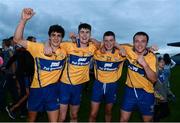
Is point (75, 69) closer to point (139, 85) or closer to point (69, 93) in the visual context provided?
point (69, 93)

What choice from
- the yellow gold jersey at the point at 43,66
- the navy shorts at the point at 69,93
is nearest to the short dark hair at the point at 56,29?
the yellow gold jersey at the point at 43,66

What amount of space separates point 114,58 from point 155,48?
1.22 metres

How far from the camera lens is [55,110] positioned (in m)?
8.36

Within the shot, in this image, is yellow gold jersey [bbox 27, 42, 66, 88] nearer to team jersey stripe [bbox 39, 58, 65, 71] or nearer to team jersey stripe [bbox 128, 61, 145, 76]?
team jersey stripe [bbox 39, 58, 65, 71]

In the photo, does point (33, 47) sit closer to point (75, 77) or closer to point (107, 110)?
point (75, 77)

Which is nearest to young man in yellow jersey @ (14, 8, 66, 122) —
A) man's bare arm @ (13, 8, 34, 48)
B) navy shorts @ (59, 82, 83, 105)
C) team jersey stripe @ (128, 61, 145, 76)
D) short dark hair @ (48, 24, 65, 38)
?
short dark hair @ (48, 24, 65, 38)

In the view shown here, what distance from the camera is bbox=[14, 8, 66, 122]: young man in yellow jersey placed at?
830 cm

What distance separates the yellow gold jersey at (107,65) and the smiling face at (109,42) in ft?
0.45

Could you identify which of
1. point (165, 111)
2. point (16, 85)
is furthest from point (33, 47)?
point (16, 85)

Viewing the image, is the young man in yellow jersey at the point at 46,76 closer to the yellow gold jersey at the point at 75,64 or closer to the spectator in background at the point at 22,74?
the yellow gold jersey at the point at 75,64

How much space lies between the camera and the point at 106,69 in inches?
384

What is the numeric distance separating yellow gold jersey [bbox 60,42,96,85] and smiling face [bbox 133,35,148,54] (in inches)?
50.8

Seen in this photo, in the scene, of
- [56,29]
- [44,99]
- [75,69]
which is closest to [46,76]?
[44,99]

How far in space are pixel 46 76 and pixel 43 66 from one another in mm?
204
